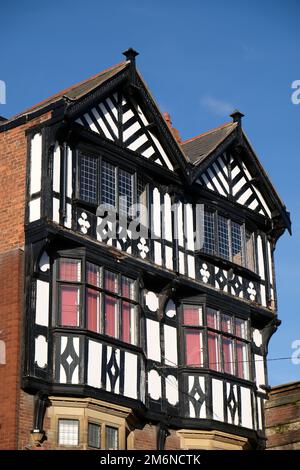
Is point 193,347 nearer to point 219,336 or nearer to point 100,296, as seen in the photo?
point 219,336

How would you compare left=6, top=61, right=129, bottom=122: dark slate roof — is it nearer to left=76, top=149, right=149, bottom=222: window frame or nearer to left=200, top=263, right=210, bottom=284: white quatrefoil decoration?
left=76, top=149, right=149, bottom=222: window frame

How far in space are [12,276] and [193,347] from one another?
5498mm

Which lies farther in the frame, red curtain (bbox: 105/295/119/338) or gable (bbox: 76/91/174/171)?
gable (bbox: 76/91/174/171)

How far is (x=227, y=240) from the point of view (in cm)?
3009

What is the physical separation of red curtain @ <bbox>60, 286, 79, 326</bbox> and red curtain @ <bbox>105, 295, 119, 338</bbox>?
90cm

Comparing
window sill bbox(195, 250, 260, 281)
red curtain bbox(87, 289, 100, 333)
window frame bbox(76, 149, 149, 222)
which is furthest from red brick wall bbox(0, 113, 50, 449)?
window sill bbox(195, 250, 260, 281)

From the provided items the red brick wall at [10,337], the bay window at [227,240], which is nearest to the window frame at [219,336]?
the bay window at [227,240]

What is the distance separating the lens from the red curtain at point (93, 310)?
25.3 m

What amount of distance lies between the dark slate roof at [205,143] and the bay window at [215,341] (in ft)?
13.5

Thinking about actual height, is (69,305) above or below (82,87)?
below

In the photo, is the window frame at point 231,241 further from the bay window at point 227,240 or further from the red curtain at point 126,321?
the red curtain at point 126,321

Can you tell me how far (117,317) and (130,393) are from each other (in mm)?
1804

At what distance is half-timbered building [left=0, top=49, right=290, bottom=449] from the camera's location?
24.6 meters

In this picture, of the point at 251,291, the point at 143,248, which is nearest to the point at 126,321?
the point at 143,248
